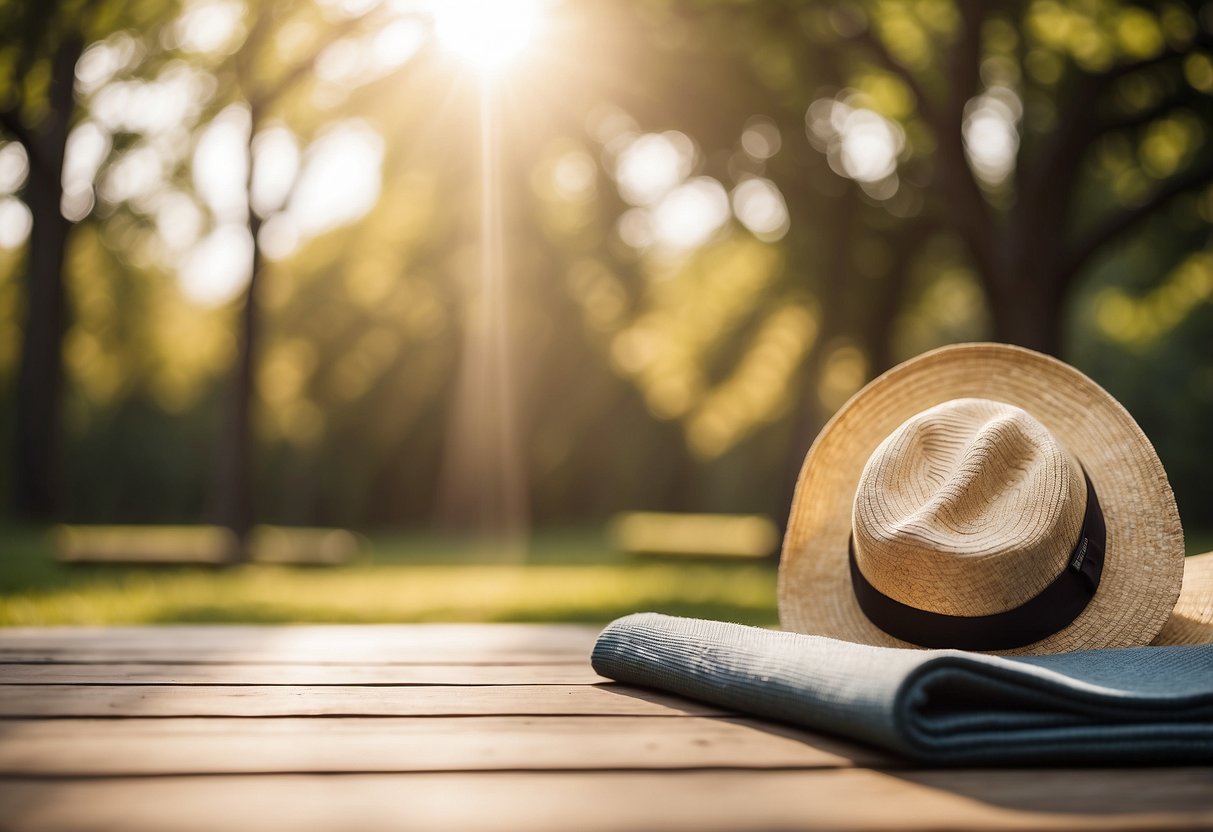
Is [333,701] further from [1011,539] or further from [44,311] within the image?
[44,311]

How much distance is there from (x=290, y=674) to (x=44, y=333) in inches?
429

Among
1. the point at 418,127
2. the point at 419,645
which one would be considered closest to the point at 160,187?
the point at 418,127

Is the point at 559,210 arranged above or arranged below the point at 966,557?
above

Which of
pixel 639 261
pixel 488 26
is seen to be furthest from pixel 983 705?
pixel 639 261

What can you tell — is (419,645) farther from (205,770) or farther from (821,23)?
(821,23)

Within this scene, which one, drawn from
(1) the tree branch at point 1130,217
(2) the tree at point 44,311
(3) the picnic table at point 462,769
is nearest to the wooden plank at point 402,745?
(3) the picnic table at point 462,769

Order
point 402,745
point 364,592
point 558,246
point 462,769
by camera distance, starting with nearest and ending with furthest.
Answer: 1. point 462,769
2. point 402,745
3. point 364,592
4. point 558,246

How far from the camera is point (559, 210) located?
699 inches

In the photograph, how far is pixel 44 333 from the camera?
11.1 m

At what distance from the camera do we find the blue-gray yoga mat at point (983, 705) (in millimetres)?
→ 1337

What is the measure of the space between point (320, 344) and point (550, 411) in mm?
5288

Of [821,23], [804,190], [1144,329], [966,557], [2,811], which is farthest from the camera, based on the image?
[1144,329]

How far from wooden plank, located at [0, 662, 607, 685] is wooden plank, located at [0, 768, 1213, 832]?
646mm

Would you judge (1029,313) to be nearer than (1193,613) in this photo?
No
